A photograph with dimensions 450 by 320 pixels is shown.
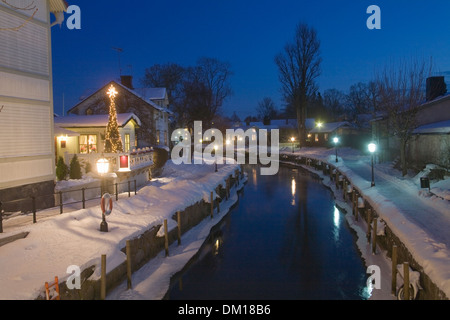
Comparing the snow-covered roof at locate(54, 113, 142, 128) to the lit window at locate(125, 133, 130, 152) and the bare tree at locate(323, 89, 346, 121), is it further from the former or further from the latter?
the bare tree at locate(323, 89, 346, 121)

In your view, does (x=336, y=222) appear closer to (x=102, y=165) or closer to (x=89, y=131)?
(x=102, y=165)

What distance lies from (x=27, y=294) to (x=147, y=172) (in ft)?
62.1

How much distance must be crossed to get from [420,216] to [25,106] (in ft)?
49.7

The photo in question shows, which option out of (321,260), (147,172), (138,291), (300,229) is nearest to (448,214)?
(321,260)

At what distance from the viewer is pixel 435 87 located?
28719 mm

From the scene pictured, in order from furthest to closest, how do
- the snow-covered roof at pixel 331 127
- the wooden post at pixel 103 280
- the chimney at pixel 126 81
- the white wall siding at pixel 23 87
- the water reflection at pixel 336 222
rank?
the snow-covered roof at pixel 331 127, the chimney at pixel 126 81, the water reflection at pixel 336 222, the white wall siding at pixel 23 87, the wooden post at pixel 103 280

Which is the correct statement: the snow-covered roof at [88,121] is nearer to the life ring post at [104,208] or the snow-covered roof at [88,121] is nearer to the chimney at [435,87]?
the life ring post at [104,208]

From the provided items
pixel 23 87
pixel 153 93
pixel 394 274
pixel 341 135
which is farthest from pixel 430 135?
pixel 341 135

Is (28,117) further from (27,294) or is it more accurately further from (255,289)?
(255,289)

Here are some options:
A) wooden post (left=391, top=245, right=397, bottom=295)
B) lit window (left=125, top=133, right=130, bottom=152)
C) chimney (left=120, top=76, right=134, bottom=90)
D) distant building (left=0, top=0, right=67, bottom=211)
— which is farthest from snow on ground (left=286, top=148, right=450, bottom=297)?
chimney (left=120, top=76, right=134, bottom=90)

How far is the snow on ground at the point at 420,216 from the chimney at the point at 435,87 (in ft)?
31.0

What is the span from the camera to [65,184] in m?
17.5

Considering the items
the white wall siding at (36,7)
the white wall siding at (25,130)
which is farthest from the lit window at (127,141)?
the white wall siding at (36,7)

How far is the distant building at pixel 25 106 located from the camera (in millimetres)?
14047
